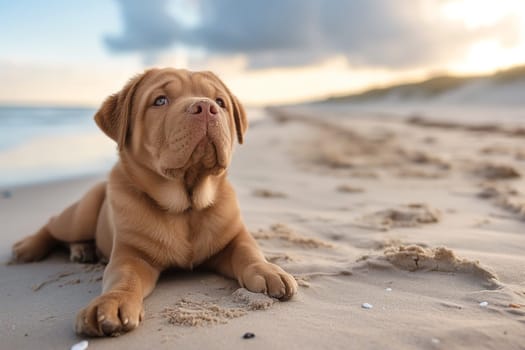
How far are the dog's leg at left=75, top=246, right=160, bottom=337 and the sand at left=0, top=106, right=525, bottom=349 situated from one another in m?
0.06

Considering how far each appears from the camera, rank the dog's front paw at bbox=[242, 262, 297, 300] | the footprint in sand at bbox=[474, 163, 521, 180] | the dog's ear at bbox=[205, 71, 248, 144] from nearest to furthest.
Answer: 1. the dog's front paw at bbox=[242, 262, 297, 300]
2. the dog's ear at bbox=[205, 71, 248, 144]
3. the footprint in sand at bbox=[474, 163, 521, 180]

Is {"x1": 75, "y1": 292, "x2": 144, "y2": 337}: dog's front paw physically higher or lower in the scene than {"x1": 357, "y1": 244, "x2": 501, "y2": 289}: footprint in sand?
lower

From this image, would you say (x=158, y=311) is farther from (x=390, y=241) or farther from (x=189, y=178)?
(x=390, y=241)

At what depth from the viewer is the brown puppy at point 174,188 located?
9.37ft

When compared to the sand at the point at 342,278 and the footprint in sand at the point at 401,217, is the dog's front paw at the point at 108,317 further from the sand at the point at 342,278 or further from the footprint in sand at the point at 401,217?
the footprint in sand at the point at 401,217

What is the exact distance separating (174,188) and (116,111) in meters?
0.68

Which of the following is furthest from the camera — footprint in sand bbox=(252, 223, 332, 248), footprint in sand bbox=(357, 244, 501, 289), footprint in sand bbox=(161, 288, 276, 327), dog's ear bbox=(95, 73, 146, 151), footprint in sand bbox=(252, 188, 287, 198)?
footprint in sand bbox=(252, 188, 287, 198)

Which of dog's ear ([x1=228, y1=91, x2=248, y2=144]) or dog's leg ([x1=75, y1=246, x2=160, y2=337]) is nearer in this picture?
dog's leg ([x1=75, y1=246, x2=160, y2=337])

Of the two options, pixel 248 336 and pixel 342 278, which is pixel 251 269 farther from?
pixel 248 336

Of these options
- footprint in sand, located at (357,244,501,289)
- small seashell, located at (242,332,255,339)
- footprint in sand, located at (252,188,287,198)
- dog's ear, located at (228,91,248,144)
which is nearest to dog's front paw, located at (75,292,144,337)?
small seashell, located at (242,332,255,339)

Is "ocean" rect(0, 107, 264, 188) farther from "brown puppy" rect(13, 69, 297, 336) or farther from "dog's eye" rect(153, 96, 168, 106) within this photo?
"dog's eye" rect(153, 96, 168, 106)

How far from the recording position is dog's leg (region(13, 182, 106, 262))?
397 cm

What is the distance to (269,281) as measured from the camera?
8.85ft

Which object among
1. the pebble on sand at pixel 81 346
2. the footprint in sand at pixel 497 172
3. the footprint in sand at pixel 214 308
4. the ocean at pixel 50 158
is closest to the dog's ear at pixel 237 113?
the footprint in sand at pixel 214 308
